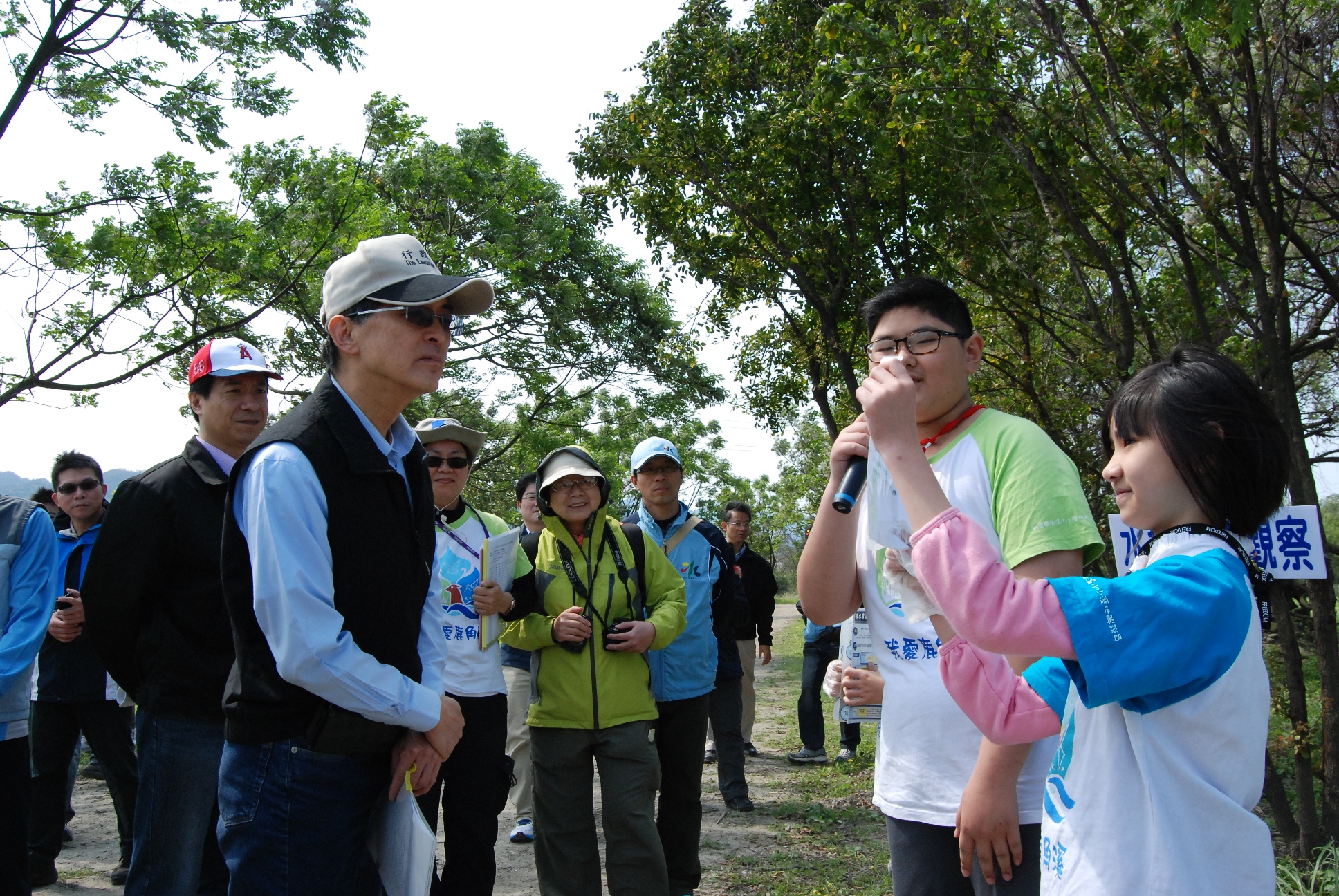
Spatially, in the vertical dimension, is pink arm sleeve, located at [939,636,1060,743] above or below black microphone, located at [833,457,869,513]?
below

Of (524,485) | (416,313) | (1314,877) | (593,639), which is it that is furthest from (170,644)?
(1314,877)

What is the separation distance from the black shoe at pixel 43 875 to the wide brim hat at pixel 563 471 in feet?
10.3

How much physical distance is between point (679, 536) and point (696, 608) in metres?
0.41

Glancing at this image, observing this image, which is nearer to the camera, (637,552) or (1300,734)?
(637,552)

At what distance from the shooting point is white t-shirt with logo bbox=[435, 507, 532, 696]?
4164mm

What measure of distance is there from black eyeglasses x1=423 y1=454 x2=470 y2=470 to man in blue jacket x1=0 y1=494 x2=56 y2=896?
1520mm

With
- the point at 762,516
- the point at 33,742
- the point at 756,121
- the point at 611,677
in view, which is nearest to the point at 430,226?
the point at 756,121

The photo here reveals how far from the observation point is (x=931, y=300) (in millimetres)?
2229

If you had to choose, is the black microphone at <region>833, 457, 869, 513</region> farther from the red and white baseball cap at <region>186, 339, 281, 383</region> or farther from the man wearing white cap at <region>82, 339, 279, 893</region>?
the red and white baseball cap at <region>186, 339, 281, 383</region>

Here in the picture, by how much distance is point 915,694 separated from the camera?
2.14 metres

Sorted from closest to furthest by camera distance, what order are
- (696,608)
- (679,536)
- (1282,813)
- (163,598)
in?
1. (163,598)
2. (1282,813)
3. (696,608)
4. (679,536)

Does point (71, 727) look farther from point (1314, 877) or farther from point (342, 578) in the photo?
point (1314, 877)

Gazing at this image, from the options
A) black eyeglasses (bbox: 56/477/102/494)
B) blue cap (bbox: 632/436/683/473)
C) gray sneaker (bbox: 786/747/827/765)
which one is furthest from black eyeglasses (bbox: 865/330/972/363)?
gray sneaker (bbox: 786/747/827/765)

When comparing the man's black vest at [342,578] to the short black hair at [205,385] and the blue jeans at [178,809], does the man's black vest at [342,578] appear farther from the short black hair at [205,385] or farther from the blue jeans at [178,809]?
the short black hair at [205,385]
